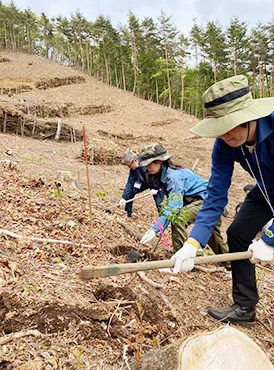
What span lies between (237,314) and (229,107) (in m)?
1.73

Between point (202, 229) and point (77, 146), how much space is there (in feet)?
37.0

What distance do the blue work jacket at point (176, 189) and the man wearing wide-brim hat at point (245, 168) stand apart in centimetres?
93

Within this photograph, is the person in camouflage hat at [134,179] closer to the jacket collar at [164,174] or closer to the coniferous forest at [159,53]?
the jacket collar at [164,174]

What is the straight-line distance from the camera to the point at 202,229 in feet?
8.61

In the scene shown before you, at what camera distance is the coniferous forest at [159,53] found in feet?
115

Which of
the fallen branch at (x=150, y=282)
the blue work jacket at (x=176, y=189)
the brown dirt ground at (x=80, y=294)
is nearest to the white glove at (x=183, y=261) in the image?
the brown dirt ground at (x=80, y=294)

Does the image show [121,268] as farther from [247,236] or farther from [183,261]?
[247,236]

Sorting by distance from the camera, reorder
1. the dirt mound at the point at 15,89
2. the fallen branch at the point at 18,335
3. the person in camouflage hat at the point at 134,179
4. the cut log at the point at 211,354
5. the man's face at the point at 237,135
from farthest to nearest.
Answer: the dirt mound at the point at 15,89, the person in camouflage hat at the point at 134,179, the man's face at the point at 237,135, the fallen branch at the point at 18,335, the cut log at the point at 211,354

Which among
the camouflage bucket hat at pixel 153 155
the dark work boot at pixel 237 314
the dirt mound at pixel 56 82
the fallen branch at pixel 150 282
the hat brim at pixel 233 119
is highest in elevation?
the dirt mound at pixel 56 82

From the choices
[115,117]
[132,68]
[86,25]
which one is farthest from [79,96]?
[86,25]

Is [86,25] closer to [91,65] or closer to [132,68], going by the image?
[91,65]

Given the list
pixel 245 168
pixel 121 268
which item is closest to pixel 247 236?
pixel 245 168

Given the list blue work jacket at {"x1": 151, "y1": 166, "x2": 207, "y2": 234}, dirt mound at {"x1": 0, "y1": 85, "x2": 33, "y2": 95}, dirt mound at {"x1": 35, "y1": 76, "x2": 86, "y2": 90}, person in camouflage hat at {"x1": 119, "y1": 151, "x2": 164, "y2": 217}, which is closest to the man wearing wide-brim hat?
blue work jacket at {"x1": 151, "y1": 166, "x2": 207, "y2": 234}

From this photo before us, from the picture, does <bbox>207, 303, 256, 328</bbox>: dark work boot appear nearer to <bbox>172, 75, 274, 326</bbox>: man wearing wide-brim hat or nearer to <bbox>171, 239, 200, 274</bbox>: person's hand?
<bbox>172, 75, 274, 326</bbox>: man wearing wide-brim hat
